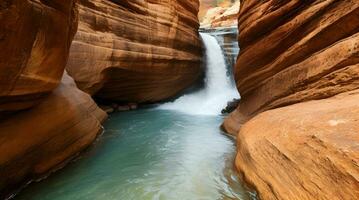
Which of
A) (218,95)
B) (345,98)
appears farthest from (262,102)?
(218,95)

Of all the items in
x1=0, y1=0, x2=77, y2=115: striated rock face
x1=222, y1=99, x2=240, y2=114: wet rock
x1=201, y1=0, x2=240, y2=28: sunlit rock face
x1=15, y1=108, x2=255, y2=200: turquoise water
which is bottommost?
x1=15, y1=108, x2=255, y2=200: turquoise water

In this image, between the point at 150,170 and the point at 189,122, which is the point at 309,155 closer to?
the point at 150,170

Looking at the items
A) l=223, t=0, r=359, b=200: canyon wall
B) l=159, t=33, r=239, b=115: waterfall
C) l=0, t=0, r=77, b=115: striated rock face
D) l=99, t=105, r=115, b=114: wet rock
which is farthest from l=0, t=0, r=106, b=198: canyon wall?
l=159, t=33, r=239, b=115: waterfall

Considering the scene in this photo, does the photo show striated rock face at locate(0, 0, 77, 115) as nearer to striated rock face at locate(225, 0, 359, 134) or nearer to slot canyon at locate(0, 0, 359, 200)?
slot canyon at locate(0, 0, 359, 200)


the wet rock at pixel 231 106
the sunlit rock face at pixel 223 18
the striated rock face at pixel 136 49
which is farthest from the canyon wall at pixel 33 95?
the sunlit rock face at pixel 223 18

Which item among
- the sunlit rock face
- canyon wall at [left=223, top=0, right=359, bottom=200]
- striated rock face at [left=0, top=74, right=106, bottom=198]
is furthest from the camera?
the sunlit rock face

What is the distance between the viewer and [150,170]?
15.5ft

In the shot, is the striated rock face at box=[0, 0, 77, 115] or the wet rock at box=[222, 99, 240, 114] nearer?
the striated rock face at box=[0, 0, 77, 115]

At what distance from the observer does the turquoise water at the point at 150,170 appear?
3797 millimetres

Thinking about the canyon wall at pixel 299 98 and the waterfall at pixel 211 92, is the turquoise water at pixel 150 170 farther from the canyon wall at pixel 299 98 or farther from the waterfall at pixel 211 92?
the waterfall at pixel 211 92

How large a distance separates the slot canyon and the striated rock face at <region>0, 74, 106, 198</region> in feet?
0.06

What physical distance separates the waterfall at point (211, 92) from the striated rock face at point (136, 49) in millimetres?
646

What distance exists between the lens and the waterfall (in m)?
11.8

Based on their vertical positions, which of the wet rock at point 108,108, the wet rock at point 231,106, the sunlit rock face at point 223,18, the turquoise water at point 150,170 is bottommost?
the turquoise water at point 150,170
